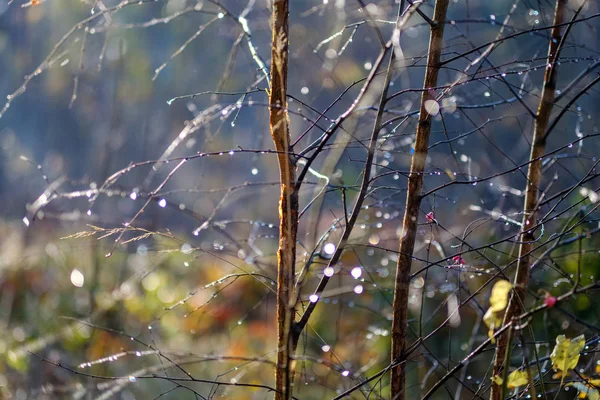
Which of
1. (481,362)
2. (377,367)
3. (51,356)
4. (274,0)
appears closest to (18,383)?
(51,356)

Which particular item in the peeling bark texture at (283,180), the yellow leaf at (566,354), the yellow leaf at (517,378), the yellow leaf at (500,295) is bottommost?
the yellow leaf at (517,378)

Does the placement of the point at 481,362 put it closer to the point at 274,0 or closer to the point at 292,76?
the point at 274,0

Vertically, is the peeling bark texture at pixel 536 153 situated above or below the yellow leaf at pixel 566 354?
above

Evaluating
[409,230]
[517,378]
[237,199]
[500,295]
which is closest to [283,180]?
[409,230]

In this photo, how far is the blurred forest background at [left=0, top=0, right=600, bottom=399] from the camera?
5.04 feet

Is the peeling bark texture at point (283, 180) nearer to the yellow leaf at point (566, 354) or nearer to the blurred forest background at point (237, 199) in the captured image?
the blurred forest background at point (237, 199)

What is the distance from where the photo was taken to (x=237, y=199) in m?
4.99

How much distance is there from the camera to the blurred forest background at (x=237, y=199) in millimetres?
1535

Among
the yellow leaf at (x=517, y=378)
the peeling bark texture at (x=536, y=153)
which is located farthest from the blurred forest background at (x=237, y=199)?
the yellow leaf at (x=517, y=378)

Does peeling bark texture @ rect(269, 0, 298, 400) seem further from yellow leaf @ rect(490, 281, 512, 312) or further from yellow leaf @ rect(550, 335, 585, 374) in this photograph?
yellow leaf @ rect(550, 335, 585, 374)

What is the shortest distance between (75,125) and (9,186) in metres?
2.04

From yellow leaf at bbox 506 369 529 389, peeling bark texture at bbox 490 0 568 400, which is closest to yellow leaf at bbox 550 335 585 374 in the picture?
yellow leaf at bbox 506 369 529 389

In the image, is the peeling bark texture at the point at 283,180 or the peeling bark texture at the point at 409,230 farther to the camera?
the peeling bark texture at the point at 409,230

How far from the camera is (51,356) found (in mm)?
5027
